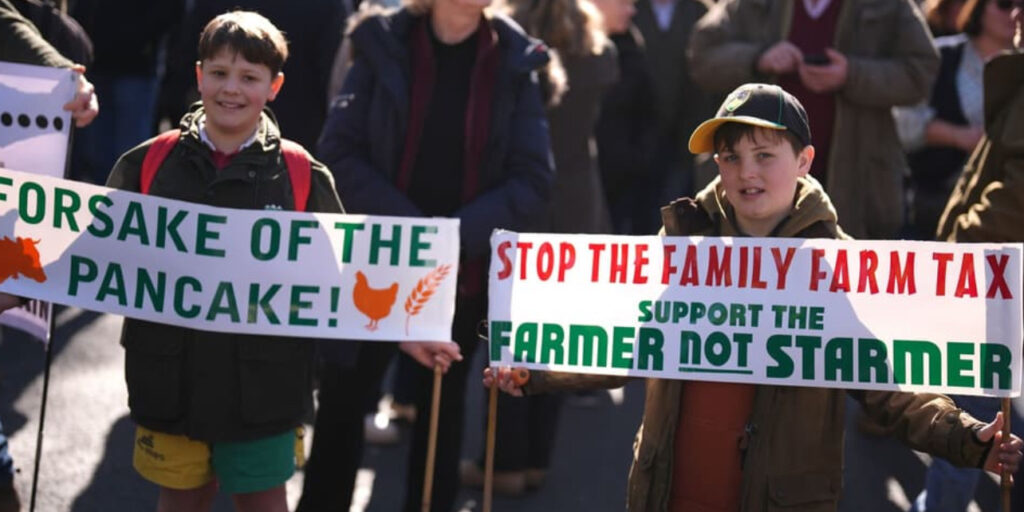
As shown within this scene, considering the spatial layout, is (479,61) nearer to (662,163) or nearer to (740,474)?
(740,474)

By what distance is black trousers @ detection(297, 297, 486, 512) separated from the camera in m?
5.16

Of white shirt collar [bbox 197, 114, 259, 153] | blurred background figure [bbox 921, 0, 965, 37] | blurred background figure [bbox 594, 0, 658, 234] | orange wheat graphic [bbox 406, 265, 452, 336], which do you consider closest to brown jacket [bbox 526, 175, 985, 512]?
orange wheat graphic [bbox 406, 265, 452, 336]

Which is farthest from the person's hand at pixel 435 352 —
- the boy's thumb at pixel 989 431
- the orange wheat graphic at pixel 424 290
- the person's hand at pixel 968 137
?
the person's hand at pixel 968 137

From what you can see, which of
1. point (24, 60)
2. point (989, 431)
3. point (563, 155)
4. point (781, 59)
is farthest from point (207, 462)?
point (781, 59)

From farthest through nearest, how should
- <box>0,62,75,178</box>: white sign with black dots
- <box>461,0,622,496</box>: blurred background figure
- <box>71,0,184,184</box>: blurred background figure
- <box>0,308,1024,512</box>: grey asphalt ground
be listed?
<box>71,0,184,184</box>: blurred background figure
<box>461,0,622,496</box>: blurred background figure
<box>0,308,1024,512</box>: grey asphalt ground
<box>0,62,75,178</box>: white sign with black dots

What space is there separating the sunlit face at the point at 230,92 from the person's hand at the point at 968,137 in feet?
12.9

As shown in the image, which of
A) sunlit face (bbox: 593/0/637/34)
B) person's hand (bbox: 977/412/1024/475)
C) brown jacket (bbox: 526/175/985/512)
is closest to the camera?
person's hand (bbox: 977/412/1024/475)

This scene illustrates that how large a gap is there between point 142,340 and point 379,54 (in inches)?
54.5

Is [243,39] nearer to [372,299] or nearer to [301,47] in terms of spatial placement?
[372,299]

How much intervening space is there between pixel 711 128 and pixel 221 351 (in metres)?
1.48

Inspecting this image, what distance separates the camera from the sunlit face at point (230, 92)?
430 cm

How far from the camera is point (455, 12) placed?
205 inches

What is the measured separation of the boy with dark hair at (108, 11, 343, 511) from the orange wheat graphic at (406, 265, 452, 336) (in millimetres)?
367

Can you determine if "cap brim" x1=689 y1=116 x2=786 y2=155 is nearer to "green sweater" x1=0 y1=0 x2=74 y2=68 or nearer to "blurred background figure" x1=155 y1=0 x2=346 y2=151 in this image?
"green sweater" x1=0 y1=0 x2=74 y2=68
